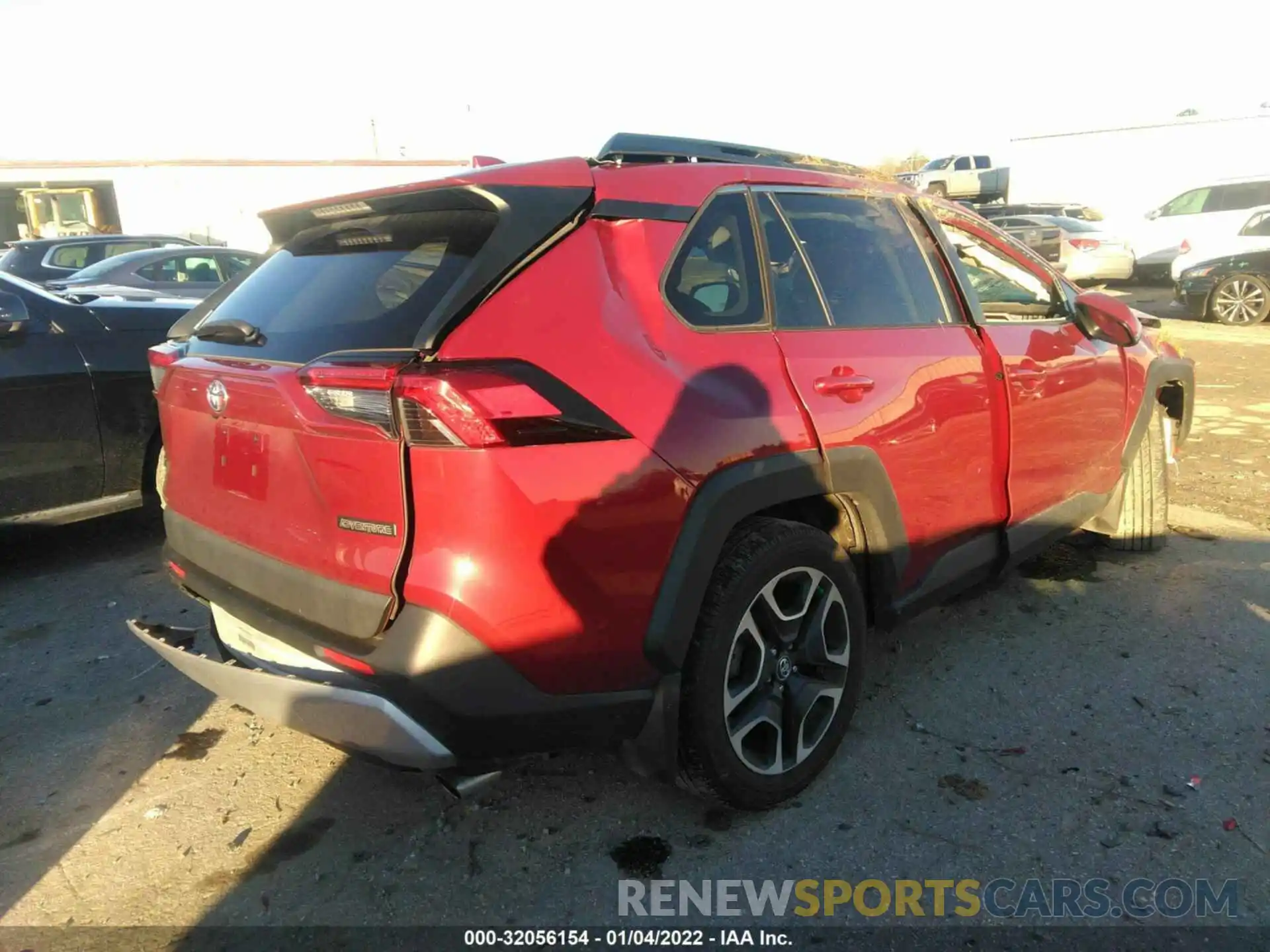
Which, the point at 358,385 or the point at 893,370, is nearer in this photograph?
the point at 358,385

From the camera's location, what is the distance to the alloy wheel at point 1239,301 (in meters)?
12.6

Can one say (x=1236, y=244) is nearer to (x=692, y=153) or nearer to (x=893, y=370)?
(x=893, y=370)

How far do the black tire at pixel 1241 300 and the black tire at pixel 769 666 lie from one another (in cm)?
1281

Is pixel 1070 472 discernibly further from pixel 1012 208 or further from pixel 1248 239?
pixel 1012 208

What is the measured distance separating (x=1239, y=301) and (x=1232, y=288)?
218mm

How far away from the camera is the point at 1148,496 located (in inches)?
175

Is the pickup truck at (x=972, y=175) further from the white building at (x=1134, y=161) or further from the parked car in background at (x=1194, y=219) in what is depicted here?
the parked car in background at (x=1194, y=219)

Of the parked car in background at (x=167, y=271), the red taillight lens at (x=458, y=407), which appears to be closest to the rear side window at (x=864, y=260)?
the red taillight lens at (x=458, y=407)

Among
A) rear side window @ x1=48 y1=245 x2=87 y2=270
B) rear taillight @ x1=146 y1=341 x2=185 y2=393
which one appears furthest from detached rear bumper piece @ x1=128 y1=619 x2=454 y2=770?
rear side window @ x1=48 y1=245 x2=87 y2=270

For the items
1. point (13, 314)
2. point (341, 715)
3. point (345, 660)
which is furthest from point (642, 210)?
point (13, 314)

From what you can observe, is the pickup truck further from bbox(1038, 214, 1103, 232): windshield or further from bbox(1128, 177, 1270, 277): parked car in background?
bbox(1128, 177, 1270, 277): parked car in background

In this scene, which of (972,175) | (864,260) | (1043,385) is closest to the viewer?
(864,260)

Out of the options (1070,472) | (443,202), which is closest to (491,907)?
(443,202)

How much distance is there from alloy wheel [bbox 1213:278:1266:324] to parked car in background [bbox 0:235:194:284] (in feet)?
46.7
